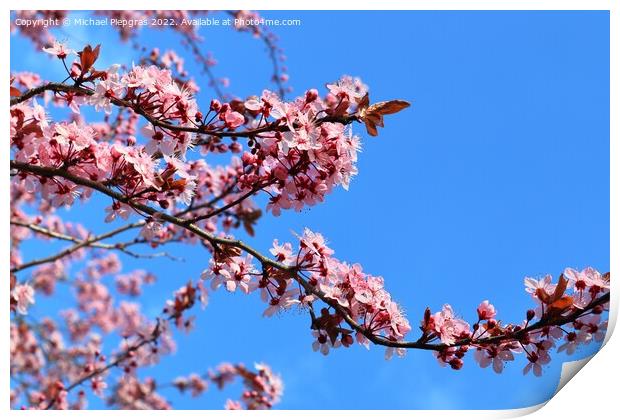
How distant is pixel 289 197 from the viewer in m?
1.40

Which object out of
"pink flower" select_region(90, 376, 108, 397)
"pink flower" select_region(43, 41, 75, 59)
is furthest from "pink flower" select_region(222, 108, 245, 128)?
"pink flower" select_region(90, 376, 108, 397)

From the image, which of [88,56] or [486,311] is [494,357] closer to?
[486,311]

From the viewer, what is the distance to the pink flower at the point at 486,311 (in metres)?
1.35

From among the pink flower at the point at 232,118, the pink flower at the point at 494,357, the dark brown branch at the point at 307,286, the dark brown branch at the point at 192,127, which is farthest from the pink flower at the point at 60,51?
the pink flower at the point at 494,357

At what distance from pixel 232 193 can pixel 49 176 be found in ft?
3.35

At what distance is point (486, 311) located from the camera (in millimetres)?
1352

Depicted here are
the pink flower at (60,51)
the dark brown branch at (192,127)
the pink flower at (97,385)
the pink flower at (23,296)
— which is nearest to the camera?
the dark brown branch at (192,127)

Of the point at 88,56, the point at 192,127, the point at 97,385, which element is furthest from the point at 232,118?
the point at 97,385

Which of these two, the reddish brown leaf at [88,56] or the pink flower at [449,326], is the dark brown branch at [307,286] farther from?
the reddish brown leaf at [88,56]

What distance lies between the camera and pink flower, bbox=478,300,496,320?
1349 mm
